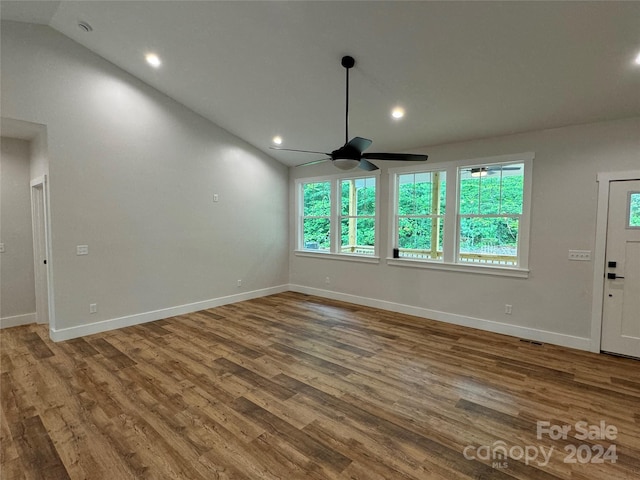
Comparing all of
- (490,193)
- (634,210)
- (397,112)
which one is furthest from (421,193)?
(634,210)

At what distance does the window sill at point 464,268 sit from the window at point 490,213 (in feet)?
0.46

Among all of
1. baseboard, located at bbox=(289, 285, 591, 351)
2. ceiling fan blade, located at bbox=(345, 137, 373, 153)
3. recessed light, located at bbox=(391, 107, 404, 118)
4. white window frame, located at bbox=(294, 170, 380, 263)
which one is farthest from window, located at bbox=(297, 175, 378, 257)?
ceiling fan blade, located at bbox=(345, 137, 373, 153)

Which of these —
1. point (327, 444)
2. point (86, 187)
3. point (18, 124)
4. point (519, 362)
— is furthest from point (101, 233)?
point (519, 362)

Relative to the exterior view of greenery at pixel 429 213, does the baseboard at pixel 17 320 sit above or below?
below

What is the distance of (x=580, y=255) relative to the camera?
12.6 feet

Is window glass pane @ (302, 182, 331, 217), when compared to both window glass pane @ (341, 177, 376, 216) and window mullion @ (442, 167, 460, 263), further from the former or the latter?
window mullion @ (442, 167, 460, 263)

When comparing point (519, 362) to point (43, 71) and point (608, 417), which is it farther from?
point (43, 71)

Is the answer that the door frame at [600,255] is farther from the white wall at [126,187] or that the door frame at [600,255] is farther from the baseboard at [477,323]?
the white wall at [126,187]

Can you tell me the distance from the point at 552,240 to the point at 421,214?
181 centimetres

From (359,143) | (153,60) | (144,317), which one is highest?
(153,60)

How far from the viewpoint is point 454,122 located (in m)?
4.19

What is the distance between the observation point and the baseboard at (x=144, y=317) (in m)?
4.08


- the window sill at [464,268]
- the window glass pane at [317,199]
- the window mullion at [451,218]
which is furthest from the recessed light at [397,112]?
the window glass pane at [317,199]

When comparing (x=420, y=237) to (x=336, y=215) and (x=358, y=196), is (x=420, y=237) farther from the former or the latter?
(x=336, y=215)
